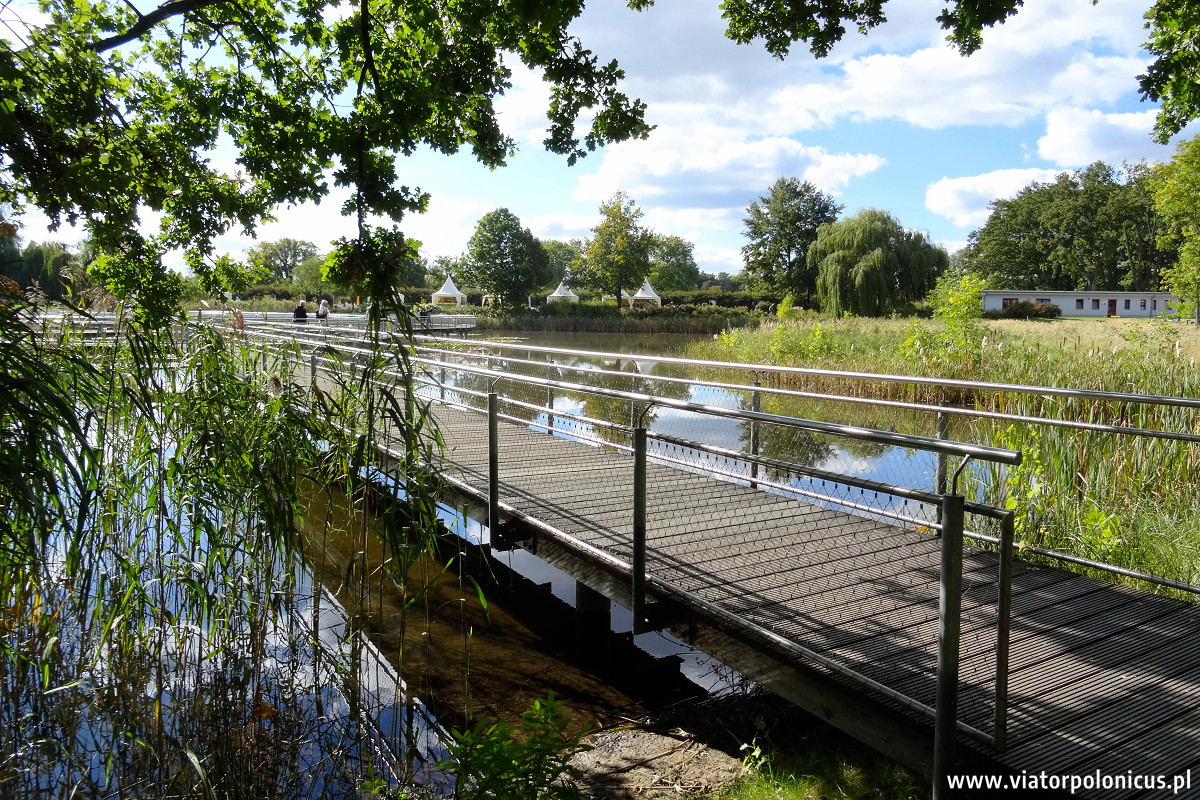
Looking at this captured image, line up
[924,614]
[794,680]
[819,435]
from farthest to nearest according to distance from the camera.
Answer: [819,435], [924,614], [794,680]

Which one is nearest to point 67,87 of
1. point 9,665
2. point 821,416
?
point 9,665

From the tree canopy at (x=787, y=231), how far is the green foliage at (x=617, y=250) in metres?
10.4

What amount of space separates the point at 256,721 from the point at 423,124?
11.9ft

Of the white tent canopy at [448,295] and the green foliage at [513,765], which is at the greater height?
the white tent canopy at [448,295]

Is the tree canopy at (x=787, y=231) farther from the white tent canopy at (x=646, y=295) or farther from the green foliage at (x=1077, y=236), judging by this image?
the green foliage at (x=1077, y=236)

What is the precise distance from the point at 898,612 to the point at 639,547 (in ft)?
3.87

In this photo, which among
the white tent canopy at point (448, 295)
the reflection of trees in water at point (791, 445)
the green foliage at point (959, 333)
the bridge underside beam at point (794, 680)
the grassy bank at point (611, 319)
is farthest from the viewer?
the white tent canopy at point (448, 295)

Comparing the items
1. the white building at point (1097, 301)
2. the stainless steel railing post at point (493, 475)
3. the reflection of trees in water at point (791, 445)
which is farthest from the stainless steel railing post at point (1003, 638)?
the white building at point (1097, 301)

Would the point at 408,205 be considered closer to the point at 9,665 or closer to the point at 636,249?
the point at 9,665

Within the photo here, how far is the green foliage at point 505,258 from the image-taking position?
5278 cm

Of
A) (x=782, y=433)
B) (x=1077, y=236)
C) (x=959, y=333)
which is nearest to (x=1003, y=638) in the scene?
(x=782, y=433)

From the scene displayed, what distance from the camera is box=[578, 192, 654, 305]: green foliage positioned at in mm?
51312

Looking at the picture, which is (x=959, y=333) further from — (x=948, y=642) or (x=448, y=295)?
(x=448, y=295)

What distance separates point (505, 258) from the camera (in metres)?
53.4
